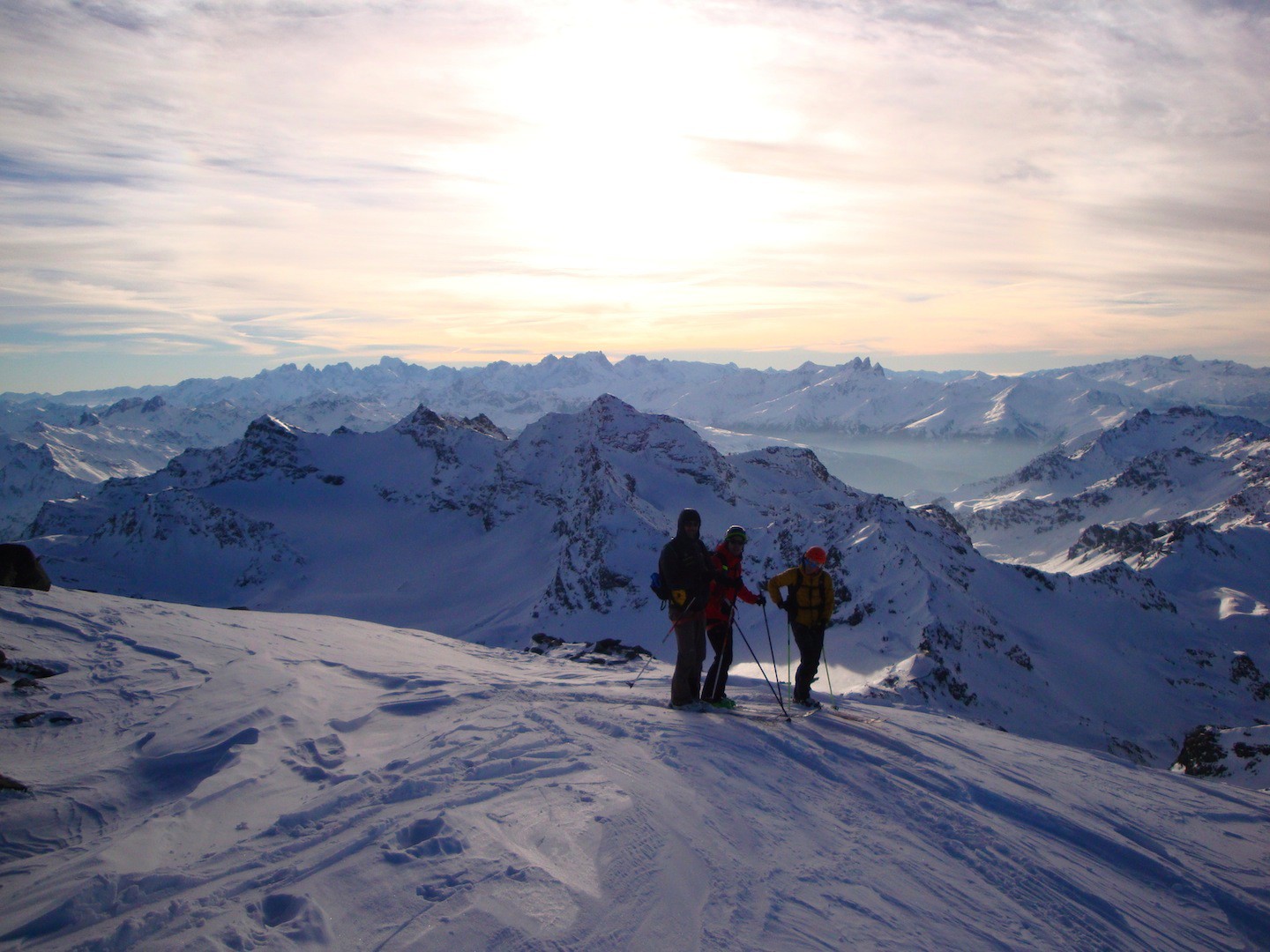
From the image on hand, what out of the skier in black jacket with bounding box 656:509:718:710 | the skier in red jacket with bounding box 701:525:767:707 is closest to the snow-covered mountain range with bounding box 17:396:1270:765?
the skier in red jacket with bounding box 701:525:767:707

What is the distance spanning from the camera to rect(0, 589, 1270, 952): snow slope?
202 inches

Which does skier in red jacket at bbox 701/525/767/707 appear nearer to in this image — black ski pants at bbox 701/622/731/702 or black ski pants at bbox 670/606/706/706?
black ski pants at bbox 701/622/731/702

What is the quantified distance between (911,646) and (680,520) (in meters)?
34.0

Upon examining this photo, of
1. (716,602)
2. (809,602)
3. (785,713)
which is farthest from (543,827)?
(809,602)

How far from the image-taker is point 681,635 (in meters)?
10.4

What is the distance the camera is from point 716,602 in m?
10.6

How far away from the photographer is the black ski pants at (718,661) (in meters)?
10.7

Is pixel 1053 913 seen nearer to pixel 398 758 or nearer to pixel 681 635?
pixel 681 635

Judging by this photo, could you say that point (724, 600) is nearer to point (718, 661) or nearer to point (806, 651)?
point (718, 661)

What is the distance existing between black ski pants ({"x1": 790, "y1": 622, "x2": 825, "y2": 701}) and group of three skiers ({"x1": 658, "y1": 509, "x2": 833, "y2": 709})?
1cm

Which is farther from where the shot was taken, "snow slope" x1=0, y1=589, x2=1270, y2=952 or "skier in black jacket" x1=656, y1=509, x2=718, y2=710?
"skier in black jacket" x1=656, y1=509, x2=718, y2=710

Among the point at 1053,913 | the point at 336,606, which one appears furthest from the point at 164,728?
the point at 336,606

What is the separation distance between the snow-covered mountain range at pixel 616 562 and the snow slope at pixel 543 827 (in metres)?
22.4

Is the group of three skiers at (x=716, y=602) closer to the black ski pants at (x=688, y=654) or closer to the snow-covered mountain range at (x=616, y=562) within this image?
the black ski pants at (x=688, y=654)
